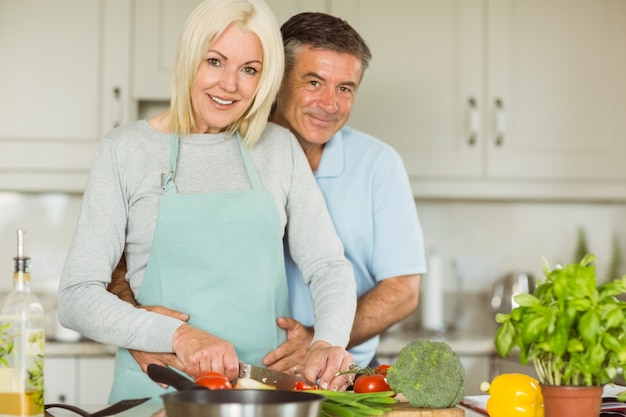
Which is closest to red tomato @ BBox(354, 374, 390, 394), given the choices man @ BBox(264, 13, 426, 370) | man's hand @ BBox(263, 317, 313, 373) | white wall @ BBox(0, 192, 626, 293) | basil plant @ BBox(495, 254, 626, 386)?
basil plant @ BBox(495, 254, 626, 386)

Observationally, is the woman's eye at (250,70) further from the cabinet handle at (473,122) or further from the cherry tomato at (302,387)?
the cabinet handle at (473,122)

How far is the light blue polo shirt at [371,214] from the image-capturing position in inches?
86.6

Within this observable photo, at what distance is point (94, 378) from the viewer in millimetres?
3006

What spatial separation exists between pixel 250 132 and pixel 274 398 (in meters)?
0.89

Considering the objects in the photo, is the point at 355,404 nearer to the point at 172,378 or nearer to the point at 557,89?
the point at 172,378

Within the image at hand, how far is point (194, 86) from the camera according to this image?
1.82 meters

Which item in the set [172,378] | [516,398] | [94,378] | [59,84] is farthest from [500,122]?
[172,378]

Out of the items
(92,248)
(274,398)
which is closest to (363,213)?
(92,248)

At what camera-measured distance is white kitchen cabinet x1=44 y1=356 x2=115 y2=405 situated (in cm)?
300

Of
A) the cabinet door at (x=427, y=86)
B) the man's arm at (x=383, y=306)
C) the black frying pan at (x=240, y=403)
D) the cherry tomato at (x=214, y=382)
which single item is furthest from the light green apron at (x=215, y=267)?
the cabinet door at (x=427, y=86)

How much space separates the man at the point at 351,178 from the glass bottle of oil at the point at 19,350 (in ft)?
2.69

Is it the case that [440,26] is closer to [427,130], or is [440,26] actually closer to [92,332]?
[427,130]

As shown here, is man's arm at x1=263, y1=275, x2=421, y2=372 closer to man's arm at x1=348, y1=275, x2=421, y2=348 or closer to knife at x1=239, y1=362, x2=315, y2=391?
man's arm at x1=348, y1=275, x2=421, y2=348

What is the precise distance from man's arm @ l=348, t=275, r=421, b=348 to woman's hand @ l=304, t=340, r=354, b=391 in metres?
0.57
